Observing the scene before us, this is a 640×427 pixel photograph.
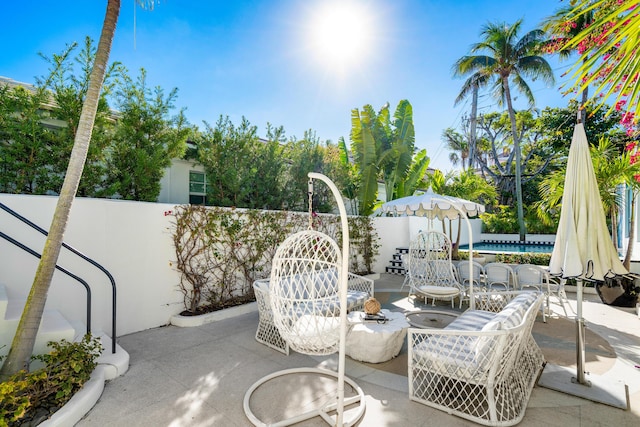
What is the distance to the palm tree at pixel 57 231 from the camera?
3.05 metres

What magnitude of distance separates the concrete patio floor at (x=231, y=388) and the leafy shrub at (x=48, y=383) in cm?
35

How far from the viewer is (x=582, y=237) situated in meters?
3.41

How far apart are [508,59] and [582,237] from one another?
53.1 feet

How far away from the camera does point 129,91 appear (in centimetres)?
624

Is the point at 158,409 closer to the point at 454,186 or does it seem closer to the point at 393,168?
the point at 393,168

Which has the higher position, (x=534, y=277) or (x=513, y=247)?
(x=534, y=277)

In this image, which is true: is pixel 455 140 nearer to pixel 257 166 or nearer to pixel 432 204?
pixel 432 204

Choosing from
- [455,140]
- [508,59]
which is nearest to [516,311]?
[508,59]

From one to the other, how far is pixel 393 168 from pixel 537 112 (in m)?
18.2

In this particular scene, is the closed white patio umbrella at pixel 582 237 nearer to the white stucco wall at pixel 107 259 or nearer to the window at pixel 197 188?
the white stucco wall at pixel 107 259

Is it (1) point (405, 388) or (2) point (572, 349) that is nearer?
(1) point (405, 388)

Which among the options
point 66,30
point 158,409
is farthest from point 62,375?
point 66,30

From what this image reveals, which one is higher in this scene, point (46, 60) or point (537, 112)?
point (537, 112)

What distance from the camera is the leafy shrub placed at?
101 inches
